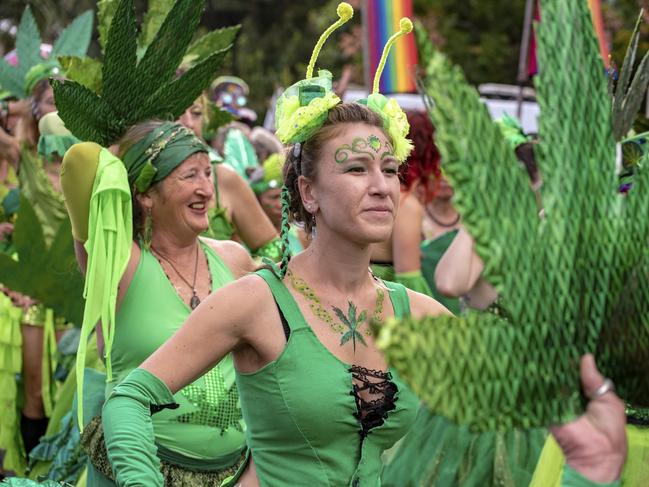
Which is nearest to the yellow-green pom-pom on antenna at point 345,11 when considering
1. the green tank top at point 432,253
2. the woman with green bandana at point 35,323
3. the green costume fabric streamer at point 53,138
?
the green costume fabric streamer at point 53,138

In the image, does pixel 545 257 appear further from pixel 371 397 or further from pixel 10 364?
pixel 10 364

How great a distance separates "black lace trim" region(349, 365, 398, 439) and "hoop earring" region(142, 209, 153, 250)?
1.42 metres

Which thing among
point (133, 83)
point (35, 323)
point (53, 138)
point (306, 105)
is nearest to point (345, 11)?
point (306, 105)

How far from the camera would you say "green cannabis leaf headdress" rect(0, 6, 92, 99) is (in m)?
6.56

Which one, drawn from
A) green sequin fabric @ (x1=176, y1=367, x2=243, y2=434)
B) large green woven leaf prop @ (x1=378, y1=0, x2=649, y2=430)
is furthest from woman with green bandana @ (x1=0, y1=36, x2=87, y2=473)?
large green woven leaf prop @ (x1=378, y1=0, x2=649, y2=430)

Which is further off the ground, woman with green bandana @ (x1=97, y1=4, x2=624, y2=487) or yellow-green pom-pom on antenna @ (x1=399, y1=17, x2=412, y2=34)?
yellow-green pom-pom on antenna @ (x1=399, y1=17, x2=412, y2=34)

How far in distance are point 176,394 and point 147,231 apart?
63 cm

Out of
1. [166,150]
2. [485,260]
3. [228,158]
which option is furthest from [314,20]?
[485,260]

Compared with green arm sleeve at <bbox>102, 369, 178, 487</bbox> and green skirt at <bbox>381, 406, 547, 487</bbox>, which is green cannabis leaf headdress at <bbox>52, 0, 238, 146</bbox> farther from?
green skirt at <bbox>381, 406, 547, 487</bbox>

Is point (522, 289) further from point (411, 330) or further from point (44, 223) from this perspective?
point (44, 223)

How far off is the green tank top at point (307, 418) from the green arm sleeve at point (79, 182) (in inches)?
41.3

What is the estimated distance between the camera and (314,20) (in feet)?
80.1

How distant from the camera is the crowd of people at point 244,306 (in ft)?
9.03

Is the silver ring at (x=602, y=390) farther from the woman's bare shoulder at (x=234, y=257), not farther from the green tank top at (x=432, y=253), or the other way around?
the green tank top at (x=432, y=253)
